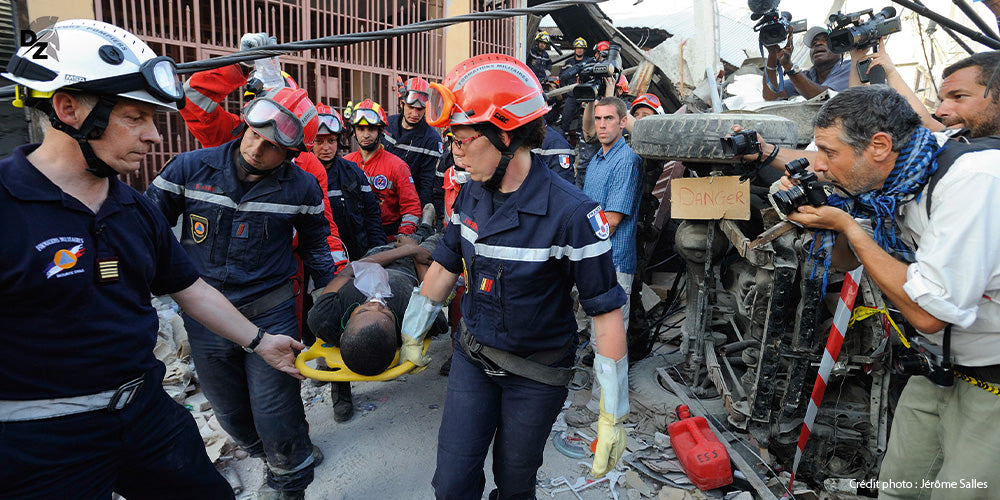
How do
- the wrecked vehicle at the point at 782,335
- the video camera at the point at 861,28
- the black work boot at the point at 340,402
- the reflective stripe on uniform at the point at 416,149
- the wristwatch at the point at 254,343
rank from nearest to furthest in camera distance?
the wristwatch at the point at 254,343 → the wrecked vehicle at the point at 782,335 → the video camera at the point at 861,28 → the black work boot at the point at 340,402 → the reflective stripe on uniform at the point at 416,149

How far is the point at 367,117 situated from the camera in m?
5.11

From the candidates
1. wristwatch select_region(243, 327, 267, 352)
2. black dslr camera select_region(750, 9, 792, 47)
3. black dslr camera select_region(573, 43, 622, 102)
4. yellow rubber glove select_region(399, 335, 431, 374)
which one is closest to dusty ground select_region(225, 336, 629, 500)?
yellow rubber glove select_region(399, 335, 431, 374)

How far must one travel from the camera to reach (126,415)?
5.96ft

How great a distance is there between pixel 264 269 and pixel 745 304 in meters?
3.00

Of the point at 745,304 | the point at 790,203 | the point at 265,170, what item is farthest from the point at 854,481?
the point at 265,170

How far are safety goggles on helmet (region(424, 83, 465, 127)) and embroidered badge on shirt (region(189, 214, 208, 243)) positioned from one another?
1.43m

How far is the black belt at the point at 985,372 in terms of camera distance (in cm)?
196

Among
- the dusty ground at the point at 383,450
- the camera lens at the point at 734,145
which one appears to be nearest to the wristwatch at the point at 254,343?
the dusty ground at the point at 383,450

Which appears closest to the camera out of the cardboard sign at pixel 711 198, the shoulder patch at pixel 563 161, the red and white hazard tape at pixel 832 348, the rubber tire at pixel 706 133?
the red and white hazard tape at pixel 832 348

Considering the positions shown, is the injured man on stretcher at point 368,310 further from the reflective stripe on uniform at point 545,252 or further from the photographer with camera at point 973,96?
the photographer with camera at point 973,96

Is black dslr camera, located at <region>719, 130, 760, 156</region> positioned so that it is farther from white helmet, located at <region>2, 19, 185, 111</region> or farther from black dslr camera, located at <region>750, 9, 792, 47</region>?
white helmet, located at <region>2, 19, 185, 111</region>

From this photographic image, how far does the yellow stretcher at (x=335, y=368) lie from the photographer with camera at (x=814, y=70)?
433cm

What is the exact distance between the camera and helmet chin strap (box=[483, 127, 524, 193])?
219 centimetres

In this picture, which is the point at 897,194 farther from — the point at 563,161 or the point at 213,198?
the point at 563,161
